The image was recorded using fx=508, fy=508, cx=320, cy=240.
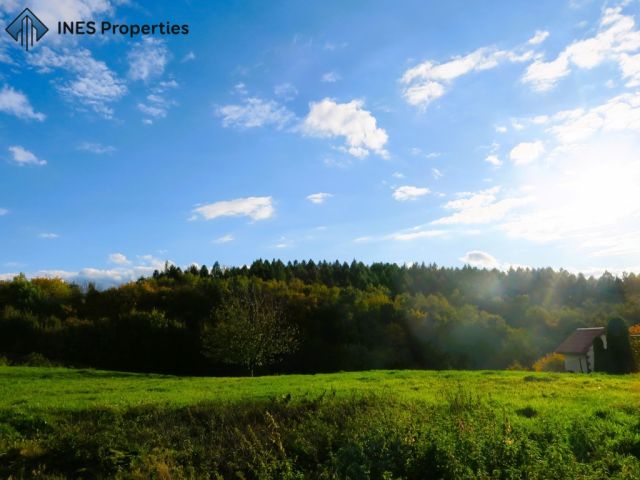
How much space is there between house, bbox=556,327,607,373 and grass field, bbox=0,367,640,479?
41.3 metres

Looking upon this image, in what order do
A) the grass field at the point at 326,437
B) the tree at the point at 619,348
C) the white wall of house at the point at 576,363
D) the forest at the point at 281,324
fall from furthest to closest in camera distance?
the forest at the point at 281,324 < the white wall of house at the point at 576,363 < the tree at the point at 619,348 < the grass field at the point at 326,437

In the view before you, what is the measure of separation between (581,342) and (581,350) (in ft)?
7.85

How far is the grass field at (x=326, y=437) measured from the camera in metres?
9.98

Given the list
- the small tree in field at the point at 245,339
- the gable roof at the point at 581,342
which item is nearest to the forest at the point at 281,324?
the small tree in field at the point at 245,339

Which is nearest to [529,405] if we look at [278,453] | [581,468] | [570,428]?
[570,428]

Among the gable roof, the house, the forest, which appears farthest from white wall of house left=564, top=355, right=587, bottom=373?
the forest

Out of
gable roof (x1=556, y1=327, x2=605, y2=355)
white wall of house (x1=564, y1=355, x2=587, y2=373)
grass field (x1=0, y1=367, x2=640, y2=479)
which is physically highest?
grass field (x1=0, y1=367, x2=640, y2=479)

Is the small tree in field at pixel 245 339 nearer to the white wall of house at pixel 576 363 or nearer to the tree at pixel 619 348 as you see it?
the tree at pixel 619 348

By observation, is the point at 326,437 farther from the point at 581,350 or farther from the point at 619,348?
the point at 581,350

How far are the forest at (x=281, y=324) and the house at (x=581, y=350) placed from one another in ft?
23.1

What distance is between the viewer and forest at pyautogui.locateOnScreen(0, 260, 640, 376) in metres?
58.8

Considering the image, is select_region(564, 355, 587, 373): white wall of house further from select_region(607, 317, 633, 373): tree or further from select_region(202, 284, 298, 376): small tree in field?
select_region(202, 284, 298, 376): small tree in field

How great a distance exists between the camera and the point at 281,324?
6581 centimetres

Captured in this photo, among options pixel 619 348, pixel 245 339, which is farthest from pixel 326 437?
pixel 619 348
